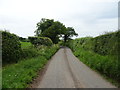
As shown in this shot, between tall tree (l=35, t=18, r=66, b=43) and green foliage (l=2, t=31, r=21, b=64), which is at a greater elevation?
tall tree (l=35, t=18, r=66, b=43)

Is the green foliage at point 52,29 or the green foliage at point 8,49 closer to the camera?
the green foliage at point 8,49

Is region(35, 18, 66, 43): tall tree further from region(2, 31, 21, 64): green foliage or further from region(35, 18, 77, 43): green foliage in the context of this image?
region(2, 31, 21, 64): green foliage

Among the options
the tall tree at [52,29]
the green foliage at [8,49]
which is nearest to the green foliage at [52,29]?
the tall tree at [52,29]

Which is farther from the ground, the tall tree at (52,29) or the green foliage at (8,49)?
the tall tree at (52,29)

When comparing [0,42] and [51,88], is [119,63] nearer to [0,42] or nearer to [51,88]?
[51,88]

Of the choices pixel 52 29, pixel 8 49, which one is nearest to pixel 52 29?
pixel 52 29

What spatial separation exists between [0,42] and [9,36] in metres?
2.00

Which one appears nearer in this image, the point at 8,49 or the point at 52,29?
the point at 8,49

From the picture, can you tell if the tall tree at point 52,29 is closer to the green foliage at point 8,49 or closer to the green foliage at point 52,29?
the green foliage at point 52,29

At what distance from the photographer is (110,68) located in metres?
9.58

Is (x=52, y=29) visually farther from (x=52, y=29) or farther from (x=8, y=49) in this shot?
(x=8, y=49)

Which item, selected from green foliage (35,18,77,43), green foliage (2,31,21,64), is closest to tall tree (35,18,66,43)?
green foliage (35,18,77,43)

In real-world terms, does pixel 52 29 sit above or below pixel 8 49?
above

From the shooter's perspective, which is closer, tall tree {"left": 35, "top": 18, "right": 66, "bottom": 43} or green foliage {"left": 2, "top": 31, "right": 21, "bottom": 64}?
green foliage {"left": 2, "top": 31, "right": 21, "bottom": 64}
